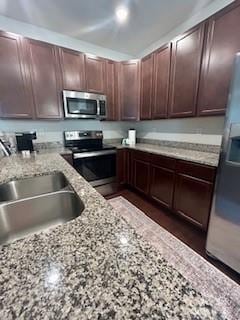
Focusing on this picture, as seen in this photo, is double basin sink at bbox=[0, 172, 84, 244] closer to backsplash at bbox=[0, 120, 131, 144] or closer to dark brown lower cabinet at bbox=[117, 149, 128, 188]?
backsplash at bbox=[0, 120, 131, 144]

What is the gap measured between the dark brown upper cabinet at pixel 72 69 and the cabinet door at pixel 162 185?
5.87ft

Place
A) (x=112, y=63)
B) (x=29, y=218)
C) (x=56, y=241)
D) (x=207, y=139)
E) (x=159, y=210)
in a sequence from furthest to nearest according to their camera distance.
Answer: (x=112, y=63), (x=159, y=210), (x=207, y=139), (x=29, y=218), (x=56, y=241)

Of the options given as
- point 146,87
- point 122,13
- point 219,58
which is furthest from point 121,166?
point 122,13

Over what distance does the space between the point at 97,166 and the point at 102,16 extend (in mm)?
2131

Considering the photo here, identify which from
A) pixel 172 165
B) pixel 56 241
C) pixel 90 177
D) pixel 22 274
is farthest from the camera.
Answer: pixel 90 177

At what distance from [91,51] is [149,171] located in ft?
8.10

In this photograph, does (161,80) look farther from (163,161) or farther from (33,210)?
(33,210)

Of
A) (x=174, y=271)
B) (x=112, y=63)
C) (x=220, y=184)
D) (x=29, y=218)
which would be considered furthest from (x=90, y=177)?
(x=174, y=271)

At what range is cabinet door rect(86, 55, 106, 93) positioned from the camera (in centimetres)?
258

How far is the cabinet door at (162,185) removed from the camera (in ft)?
6.98

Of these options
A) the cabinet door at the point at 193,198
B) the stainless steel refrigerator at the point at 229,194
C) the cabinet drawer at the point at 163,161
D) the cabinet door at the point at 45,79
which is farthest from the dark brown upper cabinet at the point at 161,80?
the cabinet door at the point at 45,79

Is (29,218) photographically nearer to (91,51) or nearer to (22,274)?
(22,274)

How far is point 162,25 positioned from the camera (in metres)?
2.35

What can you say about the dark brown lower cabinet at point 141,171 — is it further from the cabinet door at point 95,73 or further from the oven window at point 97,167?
the cabinet door at point 95,73
